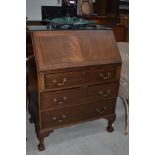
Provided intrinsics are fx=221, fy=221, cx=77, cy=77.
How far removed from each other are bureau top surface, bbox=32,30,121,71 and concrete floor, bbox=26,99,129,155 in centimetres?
78

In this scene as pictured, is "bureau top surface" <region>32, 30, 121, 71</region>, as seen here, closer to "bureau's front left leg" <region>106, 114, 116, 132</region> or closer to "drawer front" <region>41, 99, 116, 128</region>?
"drawer front" <region>41, 99, 116, 128</region>

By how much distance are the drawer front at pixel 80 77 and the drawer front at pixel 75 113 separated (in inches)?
9.1

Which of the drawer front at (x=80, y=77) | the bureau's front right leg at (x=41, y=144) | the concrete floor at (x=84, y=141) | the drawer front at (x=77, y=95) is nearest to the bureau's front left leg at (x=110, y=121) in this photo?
the concrete floor at (x=84, y=141)

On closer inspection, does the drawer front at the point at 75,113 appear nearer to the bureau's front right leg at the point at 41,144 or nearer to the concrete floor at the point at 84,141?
the bureau's front right leg at the point at 41,144

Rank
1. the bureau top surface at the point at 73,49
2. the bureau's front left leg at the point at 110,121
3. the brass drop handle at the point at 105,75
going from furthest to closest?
the bureau's front left leg at the point at 110,121
the brass drop handle at the point at 105,75
the bureau top surface at the point at 73,49

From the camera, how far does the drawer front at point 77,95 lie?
1.85 metres

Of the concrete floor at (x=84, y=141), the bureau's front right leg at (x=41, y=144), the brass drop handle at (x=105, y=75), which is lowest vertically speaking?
the concrete floor at (x=84, y=141)

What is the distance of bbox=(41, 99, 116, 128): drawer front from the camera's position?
192 centimetres

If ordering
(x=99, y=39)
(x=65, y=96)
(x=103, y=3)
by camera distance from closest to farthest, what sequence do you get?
(x=65, y=96) < (x=99, y=39) < (x=103, y=3)

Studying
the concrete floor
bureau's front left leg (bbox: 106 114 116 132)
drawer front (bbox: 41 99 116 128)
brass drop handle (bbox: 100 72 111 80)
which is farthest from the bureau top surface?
the concrete floor

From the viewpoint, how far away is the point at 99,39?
2.05 meters
